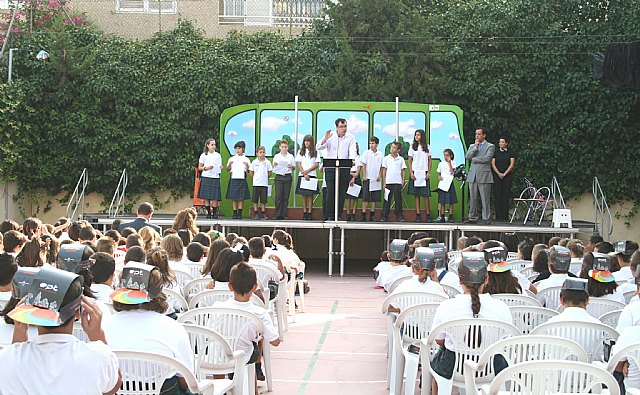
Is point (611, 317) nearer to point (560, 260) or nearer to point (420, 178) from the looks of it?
point (560, 260)

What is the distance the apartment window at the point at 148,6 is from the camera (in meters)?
22.6

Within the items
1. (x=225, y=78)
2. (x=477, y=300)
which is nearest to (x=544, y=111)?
(x=225, y=78)

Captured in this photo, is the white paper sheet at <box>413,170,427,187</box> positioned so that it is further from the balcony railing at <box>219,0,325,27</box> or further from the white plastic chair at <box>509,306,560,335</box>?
the white plastic chair at <box>509,306,560,335</box>

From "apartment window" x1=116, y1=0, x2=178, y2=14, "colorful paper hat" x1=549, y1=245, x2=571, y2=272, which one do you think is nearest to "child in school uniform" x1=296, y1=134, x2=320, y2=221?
"apartment window" x1=116, y1=0, x2=178, y2=14

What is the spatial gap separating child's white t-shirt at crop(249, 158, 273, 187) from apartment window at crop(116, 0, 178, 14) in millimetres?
7008

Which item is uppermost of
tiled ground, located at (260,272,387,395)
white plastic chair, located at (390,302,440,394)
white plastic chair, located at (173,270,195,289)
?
white plastic chair, located at (173,270,195,289)

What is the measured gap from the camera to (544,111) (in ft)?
67.9

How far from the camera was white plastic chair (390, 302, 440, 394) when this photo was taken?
6.73 m

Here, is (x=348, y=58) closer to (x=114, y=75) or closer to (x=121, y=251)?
(x=114, y=75)

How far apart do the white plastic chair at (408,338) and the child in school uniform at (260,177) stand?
10110 mm

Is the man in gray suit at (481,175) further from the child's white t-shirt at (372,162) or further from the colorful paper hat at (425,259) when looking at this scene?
the colorful paper hat at (425,259)

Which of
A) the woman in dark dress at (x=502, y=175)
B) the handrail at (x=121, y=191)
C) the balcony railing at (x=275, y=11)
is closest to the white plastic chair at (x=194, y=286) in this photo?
the woman in dark dress at (x=502, y=175)

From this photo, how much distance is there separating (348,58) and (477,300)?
1521cm

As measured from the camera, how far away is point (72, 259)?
245 inches
